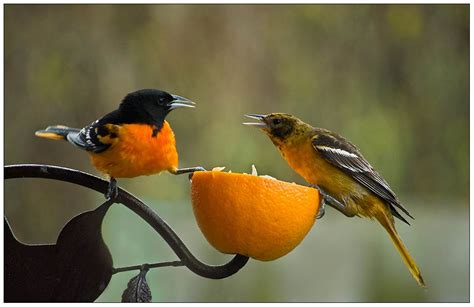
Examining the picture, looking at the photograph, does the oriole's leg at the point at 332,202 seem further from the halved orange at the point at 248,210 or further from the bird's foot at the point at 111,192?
the bird's foot at the point at 111,192

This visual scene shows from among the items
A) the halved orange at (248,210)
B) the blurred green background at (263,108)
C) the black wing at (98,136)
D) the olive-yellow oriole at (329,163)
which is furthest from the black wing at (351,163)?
the blurred green background at (263,108)

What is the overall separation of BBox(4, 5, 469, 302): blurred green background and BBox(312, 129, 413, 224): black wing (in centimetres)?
105

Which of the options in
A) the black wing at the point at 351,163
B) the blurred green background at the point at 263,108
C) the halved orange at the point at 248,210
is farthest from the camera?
the blurred green background at the point at 263,108

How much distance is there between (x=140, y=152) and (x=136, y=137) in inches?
1.1

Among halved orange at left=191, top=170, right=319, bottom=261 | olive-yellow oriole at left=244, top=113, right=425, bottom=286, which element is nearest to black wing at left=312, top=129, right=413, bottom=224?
olive-yellow oriole at left=244, top=113, right=425, bottom=286

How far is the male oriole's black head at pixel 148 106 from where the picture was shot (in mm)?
1179

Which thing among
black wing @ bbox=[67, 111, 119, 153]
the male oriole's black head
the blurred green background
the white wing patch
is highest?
the male oriole's black head

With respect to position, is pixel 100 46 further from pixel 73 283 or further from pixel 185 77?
pixel 73 283

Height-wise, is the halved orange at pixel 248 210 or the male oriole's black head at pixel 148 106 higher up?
the male oriole's black head at pixel 148 106

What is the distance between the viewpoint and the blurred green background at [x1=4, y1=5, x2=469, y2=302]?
240 centimetres

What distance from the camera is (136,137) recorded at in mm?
1196

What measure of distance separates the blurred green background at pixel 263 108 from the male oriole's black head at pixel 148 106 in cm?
116

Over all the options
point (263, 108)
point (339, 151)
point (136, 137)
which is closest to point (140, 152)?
point (136, 137)

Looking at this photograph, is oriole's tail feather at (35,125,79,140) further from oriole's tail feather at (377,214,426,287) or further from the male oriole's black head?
oriole's tail feather at (377,214,426,287)
